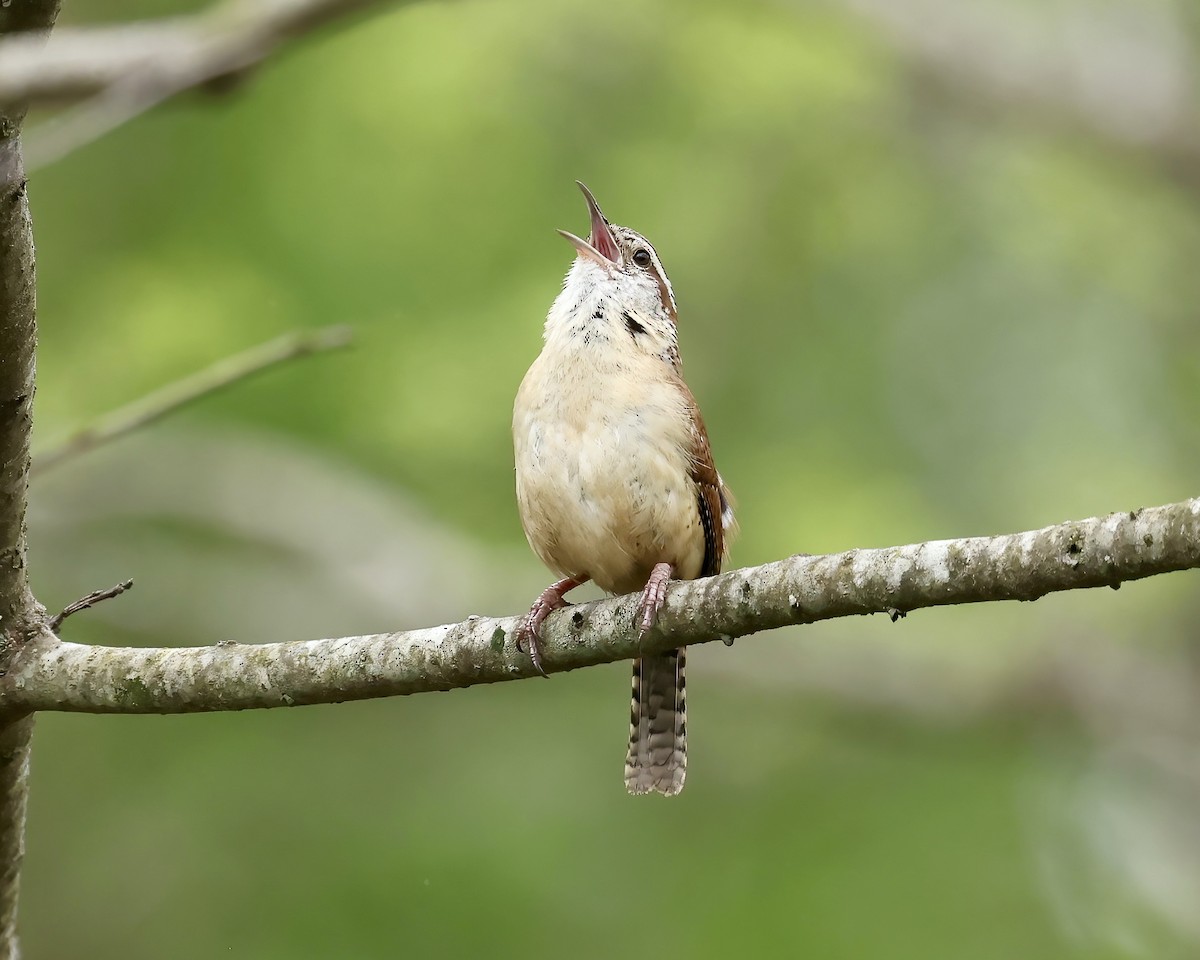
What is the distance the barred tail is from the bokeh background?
10.2 feet

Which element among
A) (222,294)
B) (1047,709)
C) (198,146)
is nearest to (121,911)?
(222,294)

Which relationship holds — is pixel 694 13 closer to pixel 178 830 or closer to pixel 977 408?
pixel 977 408

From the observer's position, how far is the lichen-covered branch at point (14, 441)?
11.1 feet

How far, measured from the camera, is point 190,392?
480cm

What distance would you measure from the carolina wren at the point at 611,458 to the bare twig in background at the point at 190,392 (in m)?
0.78

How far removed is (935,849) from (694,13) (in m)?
6.37

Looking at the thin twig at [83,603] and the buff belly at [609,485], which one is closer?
the thin twig at [83,603]

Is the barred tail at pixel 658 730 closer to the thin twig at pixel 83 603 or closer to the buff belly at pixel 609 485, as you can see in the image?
the buff belly at pixel 609 485

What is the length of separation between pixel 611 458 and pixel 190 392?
141 cm

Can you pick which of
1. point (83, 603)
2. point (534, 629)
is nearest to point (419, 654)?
point (534, 629)

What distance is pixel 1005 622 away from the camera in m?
11.3

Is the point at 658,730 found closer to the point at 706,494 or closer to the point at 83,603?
the point at 706,494

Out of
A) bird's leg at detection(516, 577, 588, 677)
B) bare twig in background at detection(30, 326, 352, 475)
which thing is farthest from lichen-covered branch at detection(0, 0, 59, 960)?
bird's leg at detection(516, 577, 588, 677)

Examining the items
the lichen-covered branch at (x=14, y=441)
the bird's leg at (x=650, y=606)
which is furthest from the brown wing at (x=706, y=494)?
the lichen-covered branch at (x=14, y=441)
